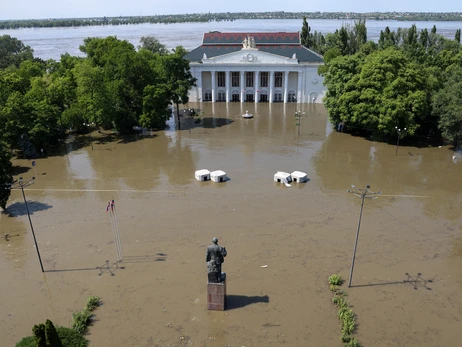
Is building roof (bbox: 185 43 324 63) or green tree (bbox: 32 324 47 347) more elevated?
building roof (bbox: 185 43 324 63)

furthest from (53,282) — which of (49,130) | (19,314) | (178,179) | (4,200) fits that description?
(49,130)

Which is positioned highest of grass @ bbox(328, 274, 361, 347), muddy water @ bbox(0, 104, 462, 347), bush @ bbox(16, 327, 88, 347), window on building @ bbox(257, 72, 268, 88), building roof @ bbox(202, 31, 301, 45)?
building roof @ bbox(202, 31, 301, 45)

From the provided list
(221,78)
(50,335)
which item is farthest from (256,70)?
(50,335)

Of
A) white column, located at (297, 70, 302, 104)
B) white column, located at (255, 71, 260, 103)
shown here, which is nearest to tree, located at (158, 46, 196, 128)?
white column, located at (255, 71, 260, 103)

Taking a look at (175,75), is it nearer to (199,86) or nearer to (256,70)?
(199,86)

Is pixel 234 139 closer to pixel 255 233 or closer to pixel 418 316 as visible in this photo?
pixel 255 233

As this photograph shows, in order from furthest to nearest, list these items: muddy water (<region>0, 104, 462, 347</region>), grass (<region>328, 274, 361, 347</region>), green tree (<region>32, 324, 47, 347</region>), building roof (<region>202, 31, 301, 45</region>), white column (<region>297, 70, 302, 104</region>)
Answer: building roof (<region>202, 31, 301, 45</region>) → white column (<region>297, 70, 302, 104</region>) → muddy water (<region>0, 104, 462, 347</region>) → grass (<region>328, 274, 361, 347</region>) → green tree (<region>32, 324, 47, 347</region>)

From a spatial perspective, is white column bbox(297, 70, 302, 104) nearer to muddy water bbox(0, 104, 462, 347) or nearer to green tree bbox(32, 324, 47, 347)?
muddy water bbox(0, 104, 462, 347)
